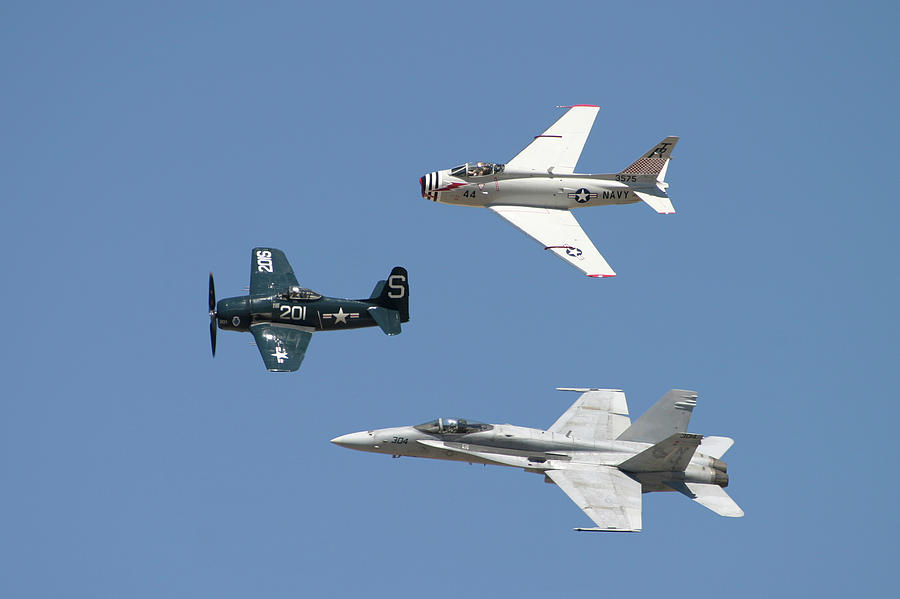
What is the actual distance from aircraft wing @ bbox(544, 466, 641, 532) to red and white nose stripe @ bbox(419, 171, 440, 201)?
41.6 ft

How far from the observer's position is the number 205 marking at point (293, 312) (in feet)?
172

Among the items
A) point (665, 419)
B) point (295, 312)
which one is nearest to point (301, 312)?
point (295, 312)

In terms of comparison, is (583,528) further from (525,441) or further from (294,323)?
(294,323)

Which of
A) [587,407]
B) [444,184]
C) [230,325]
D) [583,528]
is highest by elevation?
[444,184]

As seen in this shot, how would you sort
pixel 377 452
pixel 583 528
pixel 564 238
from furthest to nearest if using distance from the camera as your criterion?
pixel 564 238
pixel 377 452
pixel 583 528

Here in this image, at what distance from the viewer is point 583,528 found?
47125 millimetres

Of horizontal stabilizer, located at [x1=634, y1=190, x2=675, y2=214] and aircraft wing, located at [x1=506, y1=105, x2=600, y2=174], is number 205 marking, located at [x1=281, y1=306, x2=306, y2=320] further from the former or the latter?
horizontal stabilizer, located at [x1=634, y1=190, x2=675, y2=214]

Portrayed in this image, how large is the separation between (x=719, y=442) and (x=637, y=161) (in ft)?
38.5

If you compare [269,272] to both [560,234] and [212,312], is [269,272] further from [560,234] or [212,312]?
[560,234]

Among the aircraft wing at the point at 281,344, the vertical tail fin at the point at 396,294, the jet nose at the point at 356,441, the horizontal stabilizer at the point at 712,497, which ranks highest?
the vertical tail fin at the point at 396,294

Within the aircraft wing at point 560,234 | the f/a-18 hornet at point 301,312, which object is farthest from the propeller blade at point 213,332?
the aircraft wing at point 560,234

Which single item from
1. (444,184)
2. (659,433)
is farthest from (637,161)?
(659,433)

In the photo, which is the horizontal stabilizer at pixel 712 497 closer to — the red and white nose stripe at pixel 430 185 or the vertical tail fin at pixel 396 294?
the vertical tail fin at pixel 396 294

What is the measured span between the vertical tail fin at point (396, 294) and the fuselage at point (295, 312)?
561 mm
